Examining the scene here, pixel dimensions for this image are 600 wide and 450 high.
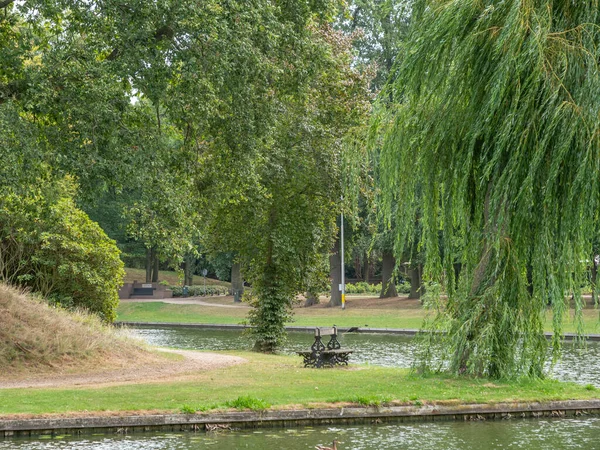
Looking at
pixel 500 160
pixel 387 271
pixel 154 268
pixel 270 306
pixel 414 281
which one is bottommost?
pixel 270 306

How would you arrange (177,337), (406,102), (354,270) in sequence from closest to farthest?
(406,102)
(177,337)
(354,270)

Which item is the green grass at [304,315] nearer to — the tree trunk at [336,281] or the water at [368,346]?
the tree trunk at [336,281]

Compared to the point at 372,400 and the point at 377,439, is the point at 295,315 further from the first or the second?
the point at 377,439

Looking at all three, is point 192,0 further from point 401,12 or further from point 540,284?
point 540,284

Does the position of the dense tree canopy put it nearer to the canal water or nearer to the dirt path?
the dirt path

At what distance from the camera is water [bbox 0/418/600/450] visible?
12.1m

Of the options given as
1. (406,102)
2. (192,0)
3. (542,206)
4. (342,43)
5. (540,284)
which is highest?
(342,43)

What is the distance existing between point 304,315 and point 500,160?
Answer: 39.8 meters

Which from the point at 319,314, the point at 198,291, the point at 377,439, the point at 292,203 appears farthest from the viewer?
the point at 198,291

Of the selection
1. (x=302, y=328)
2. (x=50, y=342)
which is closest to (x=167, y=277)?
(x=302, y=328)

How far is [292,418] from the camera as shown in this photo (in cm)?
1363

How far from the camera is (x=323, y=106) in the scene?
27.2m

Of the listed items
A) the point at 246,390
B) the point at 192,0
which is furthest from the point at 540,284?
the point at 192,0

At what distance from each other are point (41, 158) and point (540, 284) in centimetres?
860
